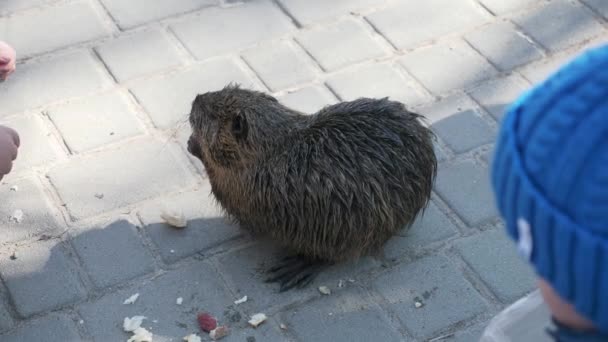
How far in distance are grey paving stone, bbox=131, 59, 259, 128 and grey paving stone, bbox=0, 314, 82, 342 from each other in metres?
1.05

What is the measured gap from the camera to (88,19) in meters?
4.38

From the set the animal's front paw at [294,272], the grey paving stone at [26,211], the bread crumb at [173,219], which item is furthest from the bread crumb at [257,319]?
the grey paving stone at [26,211]

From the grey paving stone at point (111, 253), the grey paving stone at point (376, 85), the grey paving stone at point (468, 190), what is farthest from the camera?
the grey paving stone at point (376, 85)

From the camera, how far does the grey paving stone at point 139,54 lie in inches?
163

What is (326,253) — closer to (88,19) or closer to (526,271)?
(526,271)

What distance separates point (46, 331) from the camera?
10.2 feet

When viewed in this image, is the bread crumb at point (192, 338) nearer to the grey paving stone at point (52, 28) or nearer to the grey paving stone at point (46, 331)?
the grey paving stone at point (46, 331)

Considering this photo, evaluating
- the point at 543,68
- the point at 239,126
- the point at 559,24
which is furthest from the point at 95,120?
the point at 559,24

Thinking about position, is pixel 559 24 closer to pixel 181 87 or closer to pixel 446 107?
pixel 446 107

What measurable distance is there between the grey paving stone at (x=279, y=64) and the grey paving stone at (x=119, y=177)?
603 millimetres

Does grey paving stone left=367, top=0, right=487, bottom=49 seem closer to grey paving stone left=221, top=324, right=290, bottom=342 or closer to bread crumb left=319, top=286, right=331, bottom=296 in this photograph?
bread crumb left=319, top=286, right=331, bottom=296

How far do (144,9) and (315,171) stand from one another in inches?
67.0

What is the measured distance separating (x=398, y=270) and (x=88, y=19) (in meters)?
2.00

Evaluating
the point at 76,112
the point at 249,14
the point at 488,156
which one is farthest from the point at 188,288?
the point at 249,14
